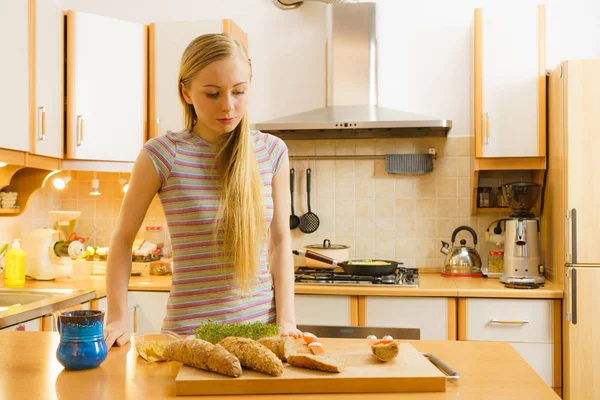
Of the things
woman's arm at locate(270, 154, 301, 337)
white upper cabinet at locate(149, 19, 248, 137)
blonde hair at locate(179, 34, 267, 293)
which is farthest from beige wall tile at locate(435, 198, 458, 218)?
blonde hair at locate(179, 34, 267, 293)

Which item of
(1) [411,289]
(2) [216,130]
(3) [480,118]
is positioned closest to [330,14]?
(3) [480,118]

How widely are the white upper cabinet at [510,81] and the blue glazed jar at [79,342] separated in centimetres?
231

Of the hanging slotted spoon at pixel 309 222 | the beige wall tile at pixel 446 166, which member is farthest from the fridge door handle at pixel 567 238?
the hanging slotted spoon at pixel 309 222

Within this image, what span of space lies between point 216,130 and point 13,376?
65cm

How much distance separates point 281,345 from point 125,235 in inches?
20.0

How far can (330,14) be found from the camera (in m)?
3.38

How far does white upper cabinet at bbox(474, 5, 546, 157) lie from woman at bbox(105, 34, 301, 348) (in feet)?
5.98

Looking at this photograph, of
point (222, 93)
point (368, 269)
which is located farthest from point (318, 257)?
point (222, 93)

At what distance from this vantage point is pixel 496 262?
3.28 meters

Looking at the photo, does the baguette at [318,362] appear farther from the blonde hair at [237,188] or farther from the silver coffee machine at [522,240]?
the silver coffee machine at [522,240]

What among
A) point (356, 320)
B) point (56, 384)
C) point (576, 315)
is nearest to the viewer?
point (56, 384)

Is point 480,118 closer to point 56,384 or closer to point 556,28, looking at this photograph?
point 556,28

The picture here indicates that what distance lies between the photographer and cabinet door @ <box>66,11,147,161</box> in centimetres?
315

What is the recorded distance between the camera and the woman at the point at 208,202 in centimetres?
145
